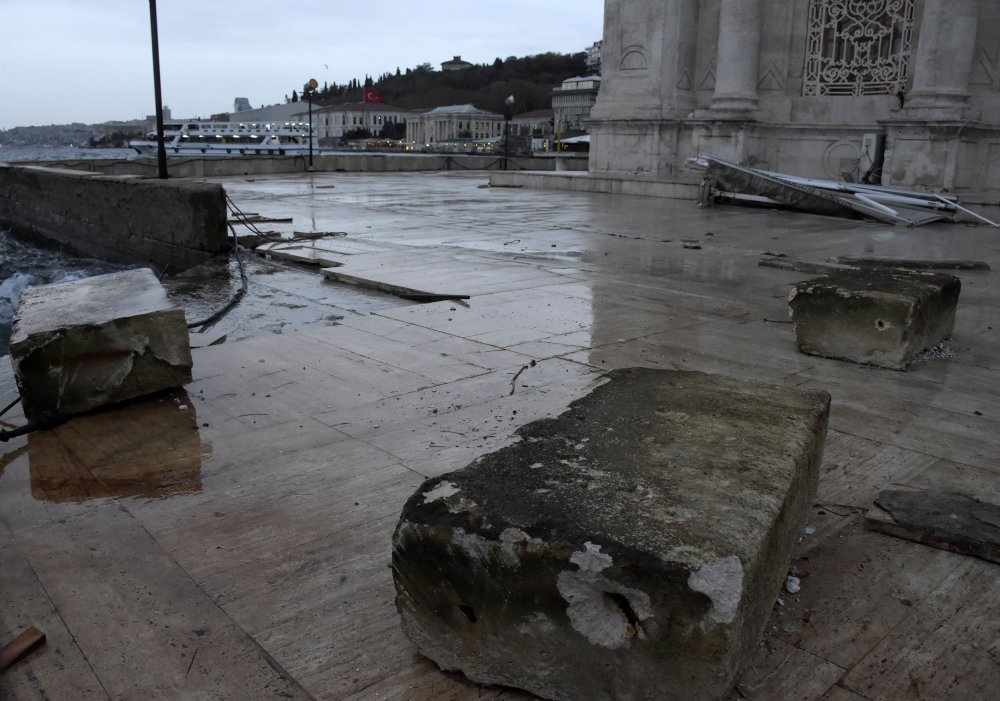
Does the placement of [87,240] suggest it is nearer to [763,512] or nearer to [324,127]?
[763,512]

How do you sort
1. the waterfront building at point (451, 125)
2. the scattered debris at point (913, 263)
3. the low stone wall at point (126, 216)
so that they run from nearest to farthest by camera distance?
the scattered debris at point (913, 263)
the low stone wall at point (126, 216)
the waterfront building at point (451, 125)

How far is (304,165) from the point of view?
3631 centimetres

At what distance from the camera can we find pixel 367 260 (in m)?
10.6

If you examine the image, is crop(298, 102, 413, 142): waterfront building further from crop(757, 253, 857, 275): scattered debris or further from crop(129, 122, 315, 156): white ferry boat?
crop(757, 253, 857, 275): scattered debris

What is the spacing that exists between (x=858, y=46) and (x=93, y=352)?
21422 mm

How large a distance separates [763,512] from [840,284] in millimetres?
4306

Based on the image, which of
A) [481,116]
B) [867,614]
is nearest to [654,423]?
[867,614]

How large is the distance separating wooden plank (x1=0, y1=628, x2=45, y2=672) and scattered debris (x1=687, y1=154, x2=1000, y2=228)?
16.4 metres

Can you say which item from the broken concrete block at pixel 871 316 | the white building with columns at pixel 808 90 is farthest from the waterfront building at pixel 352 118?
the broken concrete block at pixel 871 316

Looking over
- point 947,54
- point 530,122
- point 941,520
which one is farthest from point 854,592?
point 530,122

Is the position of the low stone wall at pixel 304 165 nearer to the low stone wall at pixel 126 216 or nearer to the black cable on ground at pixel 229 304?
the low stone wall at pixel 126 216

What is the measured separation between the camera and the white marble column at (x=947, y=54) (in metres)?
17.9

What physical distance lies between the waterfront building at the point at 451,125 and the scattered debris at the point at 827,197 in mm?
124294

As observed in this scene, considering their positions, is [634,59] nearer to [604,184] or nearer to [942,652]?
[604,184]
